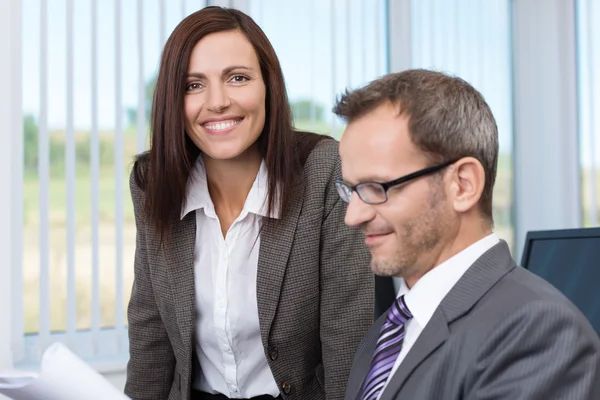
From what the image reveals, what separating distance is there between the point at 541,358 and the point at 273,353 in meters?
0.83

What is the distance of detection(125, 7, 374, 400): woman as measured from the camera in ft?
5.70

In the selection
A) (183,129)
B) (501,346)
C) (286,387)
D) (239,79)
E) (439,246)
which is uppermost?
(239,79)

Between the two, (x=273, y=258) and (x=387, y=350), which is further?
(x=273, y=258)

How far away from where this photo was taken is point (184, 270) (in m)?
1.82

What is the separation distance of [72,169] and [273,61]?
1.73 m

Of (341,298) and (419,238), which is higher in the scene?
(419,238)

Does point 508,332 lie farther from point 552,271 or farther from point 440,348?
point 552,271

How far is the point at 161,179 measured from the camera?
181 centimetres

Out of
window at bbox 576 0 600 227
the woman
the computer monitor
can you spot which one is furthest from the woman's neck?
window at bbox 576 0 600 227

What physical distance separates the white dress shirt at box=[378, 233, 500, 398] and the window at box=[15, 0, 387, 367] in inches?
90.8

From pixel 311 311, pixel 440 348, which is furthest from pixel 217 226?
pixel 440 348

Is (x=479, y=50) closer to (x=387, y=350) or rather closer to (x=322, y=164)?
(x=322, y=164)

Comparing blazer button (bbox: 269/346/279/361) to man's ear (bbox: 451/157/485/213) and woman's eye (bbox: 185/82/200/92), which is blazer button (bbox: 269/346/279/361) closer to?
woman's eye (bbox: 185/82/200/92)

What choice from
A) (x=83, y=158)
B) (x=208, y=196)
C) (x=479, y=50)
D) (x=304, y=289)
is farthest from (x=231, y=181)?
(x=479, y=50)
